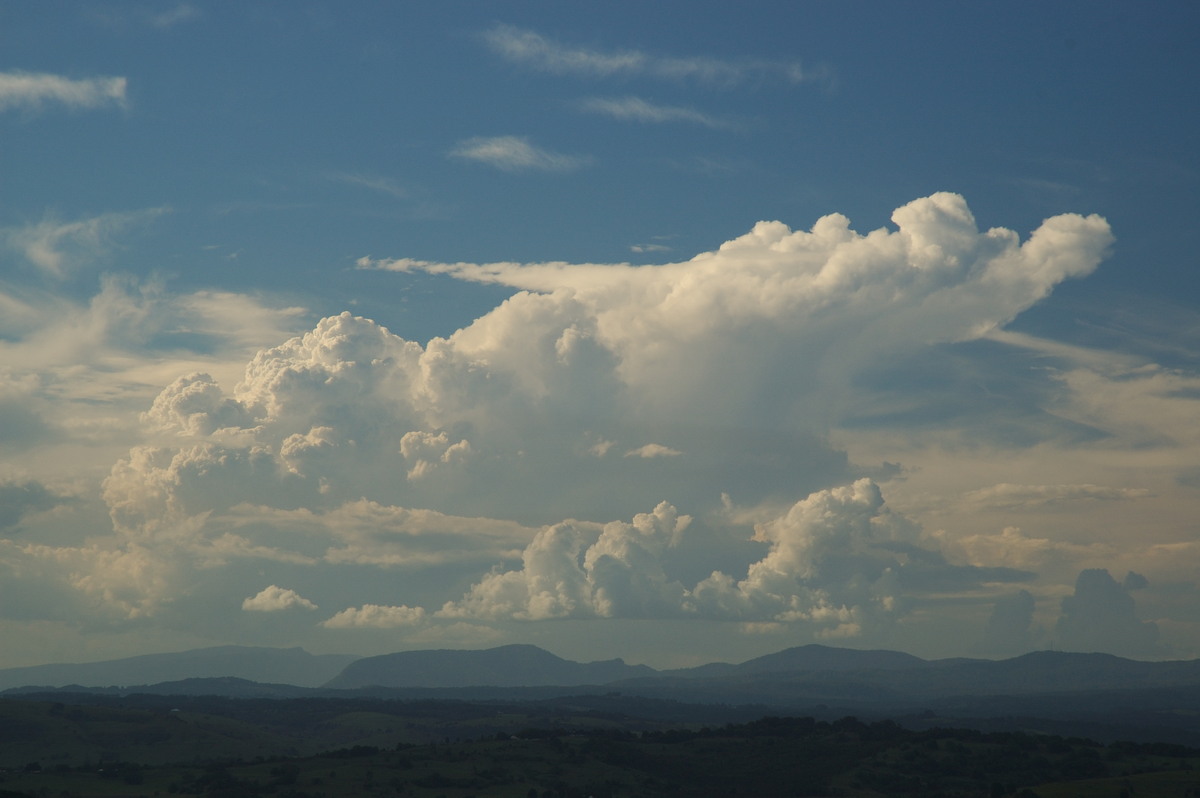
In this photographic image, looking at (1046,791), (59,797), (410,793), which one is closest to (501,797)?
(410,793)

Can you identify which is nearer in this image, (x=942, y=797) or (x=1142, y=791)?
(x=1142, y=791)

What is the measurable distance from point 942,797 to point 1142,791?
33.8 meters

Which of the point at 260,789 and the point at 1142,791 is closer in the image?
the point at 1142,791

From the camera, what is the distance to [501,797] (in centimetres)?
19700

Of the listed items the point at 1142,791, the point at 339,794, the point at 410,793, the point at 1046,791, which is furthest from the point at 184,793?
the point at 1142,791

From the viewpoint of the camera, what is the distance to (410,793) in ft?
650

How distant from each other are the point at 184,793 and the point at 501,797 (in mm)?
57145

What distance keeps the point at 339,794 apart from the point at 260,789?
48.7 ft

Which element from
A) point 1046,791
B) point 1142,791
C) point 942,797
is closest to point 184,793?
point 942,797

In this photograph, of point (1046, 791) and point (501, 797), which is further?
point (501, 797)

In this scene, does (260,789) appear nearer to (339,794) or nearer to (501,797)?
(339,794)

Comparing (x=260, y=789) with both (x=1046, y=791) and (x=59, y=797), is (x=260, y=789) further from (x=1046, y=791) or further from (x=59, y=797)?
(x=1046, y=791)

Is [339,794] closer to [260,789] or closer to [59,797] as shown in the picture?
[260,789]

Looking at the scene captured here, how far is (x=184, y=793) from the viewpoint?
→ 633 ft
